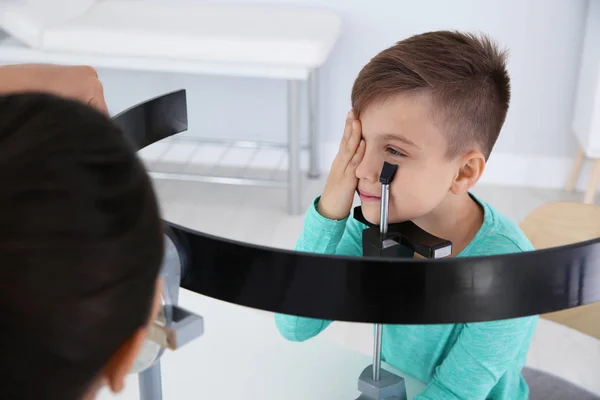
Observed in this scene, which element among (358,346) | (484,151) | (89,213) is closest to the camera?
(89,213)

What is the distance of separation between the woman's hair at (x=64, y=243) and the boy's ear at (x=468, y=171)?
71 cm

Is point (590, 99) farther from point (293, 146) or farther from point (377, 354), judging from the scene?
point (377, 354)

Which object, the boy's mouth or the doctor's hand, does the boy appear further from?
the doctor's hand

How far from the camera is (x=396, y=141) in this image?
1.01 metres

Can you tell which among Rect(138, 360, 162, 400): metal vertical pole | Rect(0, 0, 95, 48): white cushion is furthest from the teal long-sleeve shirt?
Rect(0, 0, 95, 48): white cushion

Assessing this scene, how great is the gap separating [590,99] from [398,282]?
227cm

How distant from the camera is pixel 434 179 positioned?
104 centimetres

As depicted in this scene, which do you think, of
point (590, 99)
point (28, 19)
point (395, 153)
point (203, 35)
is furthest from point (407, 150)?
point (28, 19)

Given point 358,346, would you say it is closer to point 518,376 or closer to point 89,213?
point 518,376

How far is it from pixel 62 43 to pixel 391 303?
227 centimetres

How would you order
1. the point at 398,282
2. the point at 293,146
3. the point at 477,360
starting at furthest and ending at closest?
the point at 293,146 < the point at 477,360 < the point at 398,282

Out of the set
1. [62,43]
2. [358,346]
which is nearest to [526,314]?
[358,346]

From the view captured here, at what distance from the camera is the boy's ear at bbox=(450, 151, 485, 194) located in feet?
3.56

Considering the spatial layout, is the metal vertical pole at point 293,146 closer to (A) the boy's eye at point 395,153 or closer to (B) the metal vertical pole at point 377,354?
(A) the boy's eye at point 395,153
